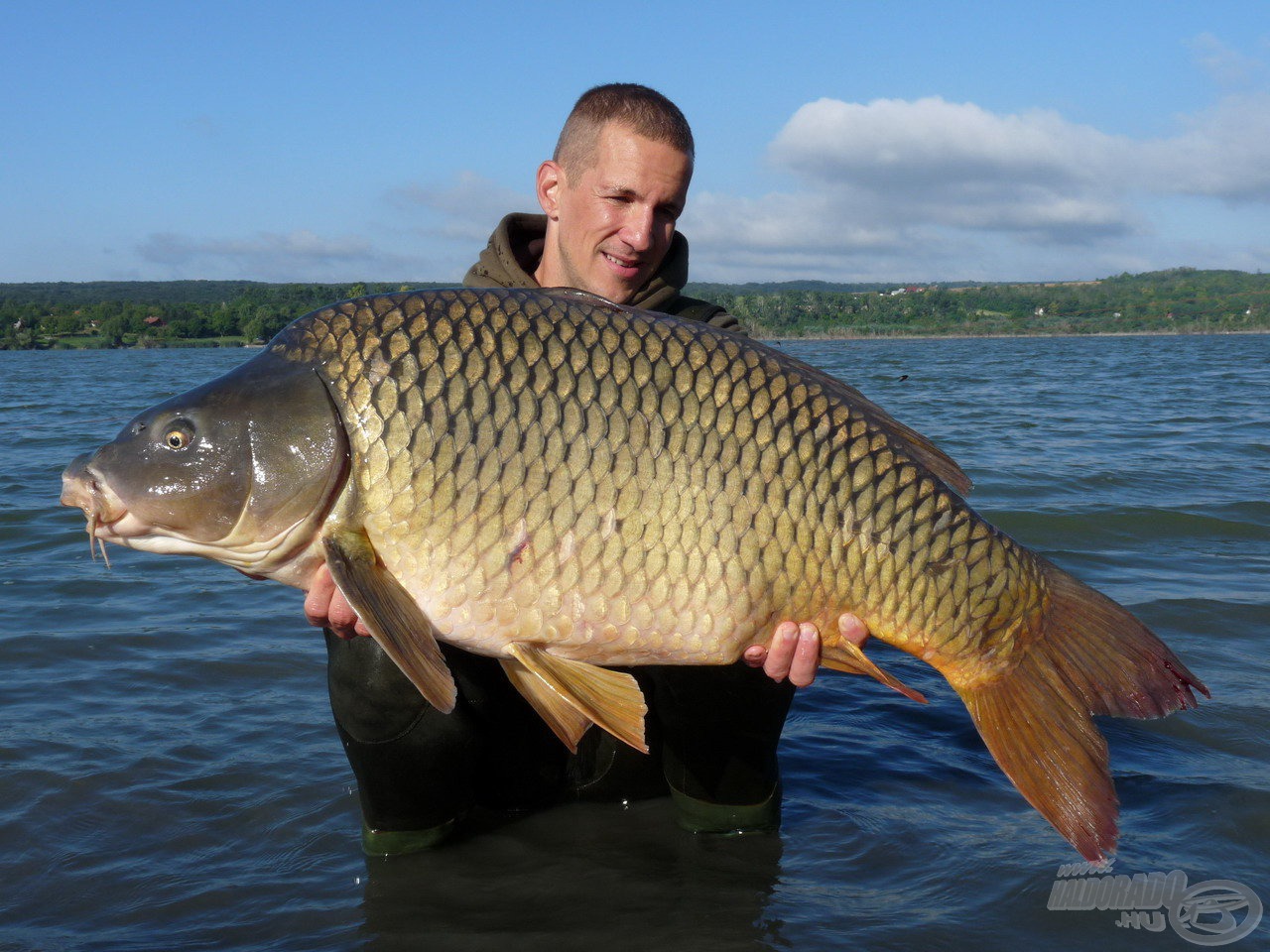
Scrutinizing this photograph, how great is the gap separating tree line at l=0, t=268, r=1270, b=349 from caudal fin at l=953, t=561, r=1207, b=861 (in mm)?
48628

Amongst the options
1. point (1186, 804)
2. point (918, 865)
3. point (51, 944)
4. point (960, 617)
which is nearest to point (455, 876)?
point (51, 944)

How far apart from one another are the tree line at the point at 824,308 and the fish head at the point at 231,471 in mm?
48108

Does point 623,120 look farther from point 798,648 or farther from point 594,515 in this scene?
point 798,648

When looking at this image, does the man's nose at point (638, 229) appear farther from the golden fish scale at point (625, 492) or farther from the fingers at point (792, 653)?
the fingers at point (792, 653)

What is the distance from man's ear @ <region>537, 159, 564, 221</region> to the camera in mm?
3475

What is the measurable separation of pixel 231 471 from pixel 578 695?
0.84m

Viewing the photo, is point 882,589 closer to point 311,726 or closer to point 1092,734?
point 1092,734

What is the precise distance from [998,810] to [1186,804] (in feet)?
1.83

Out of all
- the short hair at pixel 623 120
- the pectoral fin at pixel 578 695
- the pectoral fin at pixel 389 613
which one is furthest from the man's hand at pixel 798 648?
the short hair at pixel 623 120

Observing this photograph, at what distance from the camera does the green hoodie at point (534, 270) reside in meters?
3.42

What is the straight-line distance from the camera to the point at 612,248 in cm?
331

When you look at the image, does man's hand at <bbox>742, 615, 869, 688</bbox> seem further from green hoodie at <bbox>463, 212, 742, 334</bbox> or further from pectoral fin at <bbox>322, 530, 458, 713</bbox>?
green hoodie at <bbox>463, 212, 742, 334</bbox>

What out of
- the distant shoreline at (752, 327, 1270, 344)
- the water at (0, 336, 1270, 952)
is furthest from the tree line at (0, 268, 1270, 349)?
the water at (0, 336, 1270, 952)

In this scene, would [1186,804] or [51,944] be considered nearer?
[51,944]
